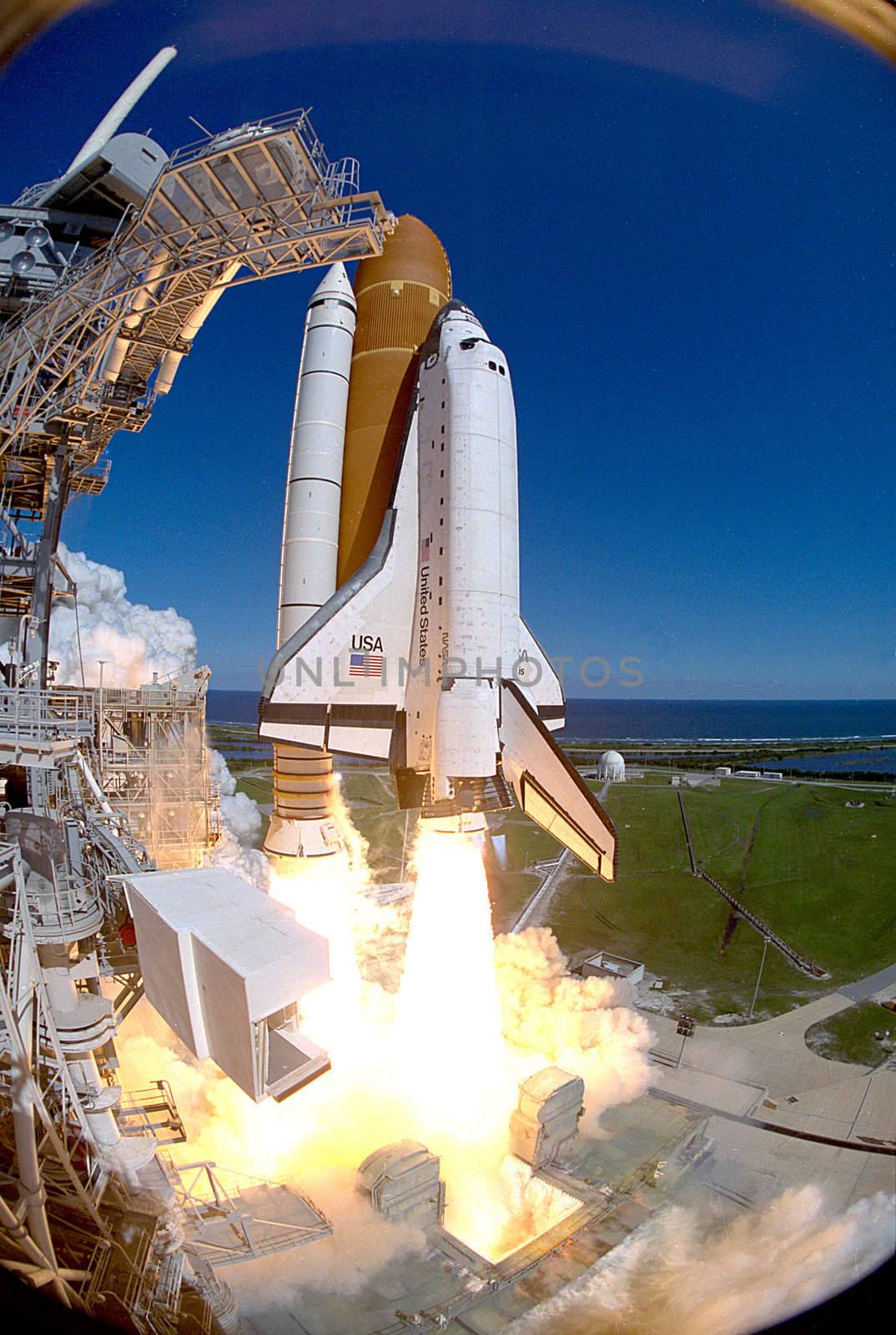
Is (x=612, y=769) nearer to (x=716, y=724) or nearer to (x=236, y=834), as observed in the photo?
(x=236, y=834)

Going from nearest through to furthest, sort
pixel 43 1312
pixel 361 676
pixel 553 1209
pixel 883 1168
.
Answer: pixel 43 1312 → pixel 553 1209 → pixel 883 1168 → pixel 361 676

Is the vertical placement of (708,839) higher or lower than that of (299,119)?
lower

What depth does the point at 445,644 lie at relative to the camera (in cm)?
909

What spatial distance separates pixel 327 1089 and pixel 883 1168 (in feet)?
24.7

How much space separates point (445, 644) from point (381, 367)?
189 inches

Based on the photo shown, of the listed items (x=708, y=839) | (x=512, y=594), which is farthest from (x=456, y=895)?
(x=708, y=839)

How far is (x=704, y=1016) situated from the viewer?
14977 mm

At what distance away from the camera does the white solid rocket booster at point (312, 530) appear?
32.7 feet

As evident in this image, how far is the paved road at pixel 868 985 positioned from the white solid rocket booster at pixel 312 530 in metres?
13.4

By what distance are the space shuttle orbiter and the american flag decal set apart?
0.7 inches

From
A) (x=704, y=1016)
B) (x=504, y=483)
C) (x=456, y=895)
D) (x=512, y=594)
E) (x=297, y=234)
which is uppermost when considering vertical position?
(x=297, y=234)

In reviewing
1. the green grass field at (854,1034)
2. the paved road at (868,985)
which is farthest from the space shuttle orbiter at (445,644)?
the paved road at (868,985)

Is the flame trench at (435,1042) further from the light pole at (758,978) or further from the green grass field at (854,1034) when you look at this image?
the light pole at (758,978)

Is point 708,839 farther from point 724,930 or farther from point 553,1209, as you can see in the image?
point 553,1209
